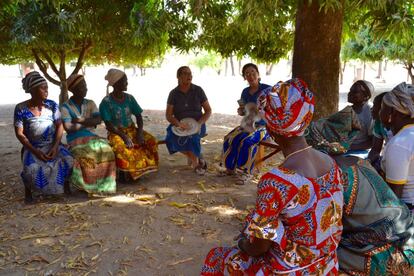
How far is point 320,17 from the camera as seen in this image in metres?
5.29

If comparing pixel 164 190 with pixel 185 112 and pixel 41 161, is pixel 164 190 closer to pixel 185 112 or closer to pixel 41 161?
pixel 185 112

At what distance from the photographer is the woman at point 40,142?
4.64 meters

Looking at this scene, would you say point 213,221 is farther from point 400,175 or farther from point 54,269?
point 400,175

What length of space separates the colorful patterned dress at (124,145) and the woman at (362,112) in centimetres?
276

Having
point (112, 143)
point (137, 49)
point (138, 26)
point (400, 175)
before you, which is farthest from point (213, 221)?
point (137, 49)

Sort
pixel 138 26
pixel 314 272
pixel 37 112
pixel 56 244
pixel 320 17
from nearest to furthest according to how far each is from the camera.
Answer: pixel 314 272 → pixel 56 244 → pixel 37 112 → pixel 320 17 → pixel 138 26

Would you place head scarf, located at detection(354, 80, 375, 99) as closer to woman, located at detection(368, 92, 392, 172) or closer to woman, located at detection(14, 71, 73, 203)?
woman, located at detection(368, 92, 392, 172)

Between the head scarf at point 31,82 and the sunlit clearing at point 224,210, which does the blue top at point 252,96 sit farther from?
the head scarf at point 31,82

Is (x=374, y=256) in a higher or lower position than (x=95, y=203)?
higher

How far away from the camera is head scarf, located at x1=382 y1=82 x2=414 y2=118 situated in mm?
2740

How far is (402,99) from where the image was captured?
2.77m

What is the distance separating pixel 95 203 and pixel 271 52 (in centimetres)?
477

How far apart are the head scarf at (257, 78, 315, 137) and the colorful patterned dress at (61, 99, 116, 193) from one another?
3609 mm

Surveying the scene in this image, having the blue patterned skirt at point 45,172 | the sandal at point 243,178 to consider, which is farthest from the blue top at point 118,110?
the sandal at point 243,178
